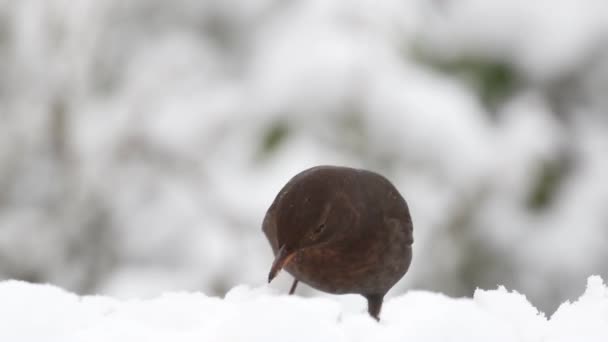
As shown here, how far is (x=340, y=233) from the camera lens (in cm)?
208

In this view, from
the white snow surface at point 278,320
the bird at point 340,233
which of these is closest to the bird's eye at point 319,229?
the bird at point 340,233

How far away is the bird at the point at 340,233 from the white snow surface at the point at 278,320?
0.36 m

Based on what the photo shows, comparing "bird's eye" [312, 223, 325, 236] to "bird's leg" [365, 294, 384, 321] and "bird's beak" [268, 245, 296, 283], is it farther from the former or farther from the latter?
"bird's leg" [365, 294, 384, 321]

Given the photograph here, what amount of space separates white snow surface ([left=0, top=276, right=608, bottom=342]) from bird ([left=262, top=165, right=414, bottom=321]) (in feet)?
1.19

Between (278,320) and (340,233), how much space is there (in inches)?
36.2

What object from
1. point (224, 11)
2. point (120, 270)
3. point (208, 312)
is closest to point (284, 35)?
point (224, 11)

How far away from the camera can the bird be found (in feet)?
6.42

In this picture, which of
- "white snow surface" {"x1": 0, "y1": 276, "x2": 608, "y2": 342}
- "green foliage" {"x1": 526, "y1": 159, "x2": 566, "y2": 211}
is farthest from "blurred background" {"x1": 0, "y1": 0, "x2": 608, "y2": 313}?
"white snow surface" {"x1": 0, "y1": 276, "x2": 608, "y2": 342}

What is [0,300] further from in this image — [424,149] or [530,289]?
[530,289]

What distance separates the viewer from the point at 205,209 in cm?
414

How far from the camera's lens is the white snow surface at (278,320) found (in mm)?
1175

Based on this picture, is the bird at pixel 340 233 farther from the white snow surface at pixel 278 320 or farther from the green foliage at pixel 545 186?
the green foliage at pixel 545 186

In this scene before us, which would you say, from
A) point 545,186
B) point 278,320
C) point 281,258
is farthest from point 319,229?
point 545,186

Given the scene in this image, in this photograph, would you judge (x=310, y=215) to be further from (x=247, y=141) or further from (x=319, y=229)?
(x=247, y=141)
